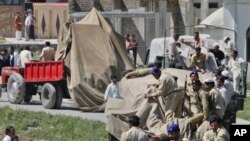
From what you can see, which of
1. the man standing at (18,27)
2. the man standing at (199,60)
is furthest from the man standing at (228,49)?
the man standing at (18,27)

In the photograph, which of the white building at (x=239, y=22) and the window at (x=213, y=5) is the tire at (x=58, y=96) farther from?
the window at (x=213, y=5)

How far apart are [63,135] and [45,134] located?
21.3 inches

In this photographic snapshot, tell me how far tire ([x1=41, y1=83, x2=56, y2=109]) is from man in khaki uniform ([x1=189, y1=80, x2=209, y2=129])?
8174mm

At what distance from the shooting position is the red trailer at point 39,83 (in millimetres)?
29047

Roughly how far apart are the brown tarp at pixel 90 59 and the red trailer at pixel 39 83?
0.32 metres

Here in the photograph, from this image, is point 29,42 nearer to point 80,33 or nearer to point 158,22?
point 158,22

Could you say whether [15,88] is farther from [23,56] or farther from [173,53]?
[173,53]

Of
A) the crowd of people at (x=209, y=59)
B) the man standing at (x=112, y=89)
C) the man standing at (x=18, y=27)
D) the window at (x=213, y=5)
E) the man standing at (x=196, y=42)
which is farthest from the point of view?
the window at (x=213, y=5)

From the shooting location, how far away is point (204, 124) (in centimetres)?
2056

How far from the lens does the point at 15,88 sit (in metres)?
29.9

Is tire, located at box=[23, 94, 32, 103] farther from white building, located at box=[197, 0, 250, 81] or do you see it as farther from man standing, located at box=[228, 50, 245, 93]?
white building, located at box=[197, 0, 250, 81]

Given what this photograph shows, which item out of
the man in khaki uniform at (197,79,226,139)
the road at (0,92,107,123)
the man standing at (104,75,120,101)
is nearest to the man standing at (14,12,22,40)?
the road at (0,92,107,123)

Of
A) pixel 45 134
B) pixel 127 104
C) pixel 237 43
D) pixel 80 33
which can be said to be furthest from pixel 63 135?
pixel 237 43

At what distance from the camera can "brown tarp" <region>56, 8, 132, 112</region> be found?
28781 millimetres
